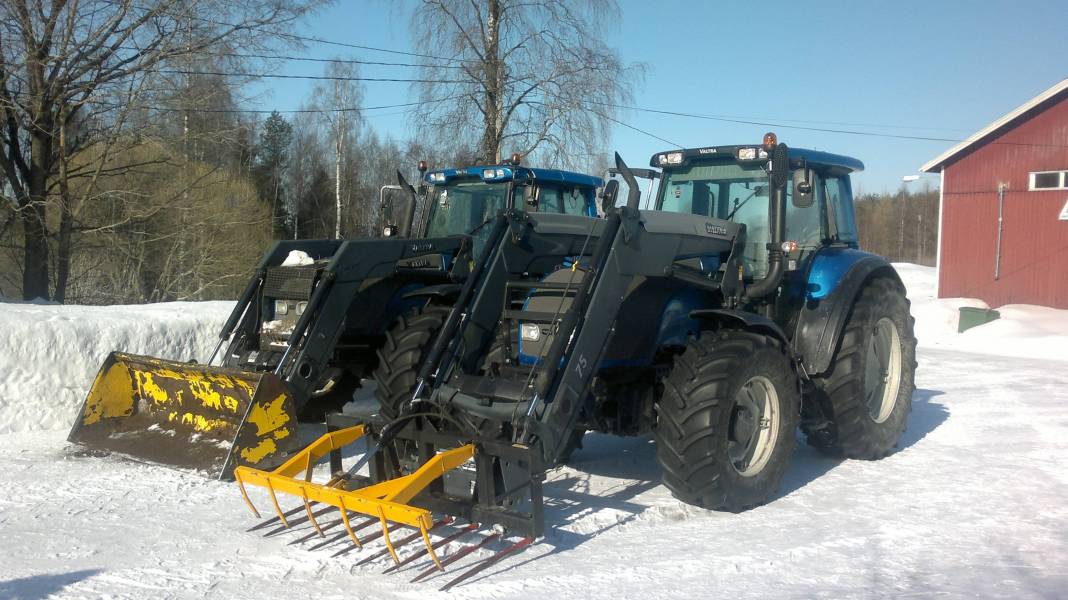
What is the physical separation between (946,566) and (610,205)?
2821mm

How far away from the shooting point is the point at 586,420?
5461 millimetres

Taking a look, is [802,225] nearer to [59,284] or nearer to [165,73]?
[165,73]

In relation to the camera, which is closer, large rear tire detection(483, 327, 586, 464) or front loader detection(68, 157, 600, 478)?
large rear tire detection(483, 327, 586, 464)

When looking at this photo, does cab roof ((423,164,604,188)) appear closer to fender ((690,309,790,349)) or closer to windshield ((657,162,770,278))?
windshield ((657,162,770,278))

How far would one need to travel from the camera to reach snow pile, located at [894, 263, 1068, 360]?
50.7 feet

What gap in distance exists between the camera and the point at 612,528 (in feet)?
16.4

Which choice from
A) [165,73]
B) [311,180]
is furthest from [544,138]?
[311,180]

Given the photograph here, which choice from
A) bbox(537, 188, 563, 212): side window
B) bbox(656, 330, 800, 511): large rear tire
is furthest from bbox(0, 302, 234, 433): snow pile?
bbox(656, 330, 800, 511): large rear tire

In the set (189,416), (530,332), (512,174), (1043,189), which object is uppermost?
(1043,189)

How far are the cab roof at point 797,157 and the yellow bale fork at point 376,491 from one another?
11.4ft

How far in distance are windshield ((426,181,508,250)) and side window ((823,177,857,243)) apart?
10.0 ft

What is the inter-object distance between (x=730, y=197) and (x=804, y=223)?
0.63m

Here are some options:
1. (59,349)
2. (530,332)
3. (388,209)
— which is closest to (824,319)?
(530,332)

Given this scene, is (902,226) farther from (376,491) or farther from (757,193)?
(376,491)
